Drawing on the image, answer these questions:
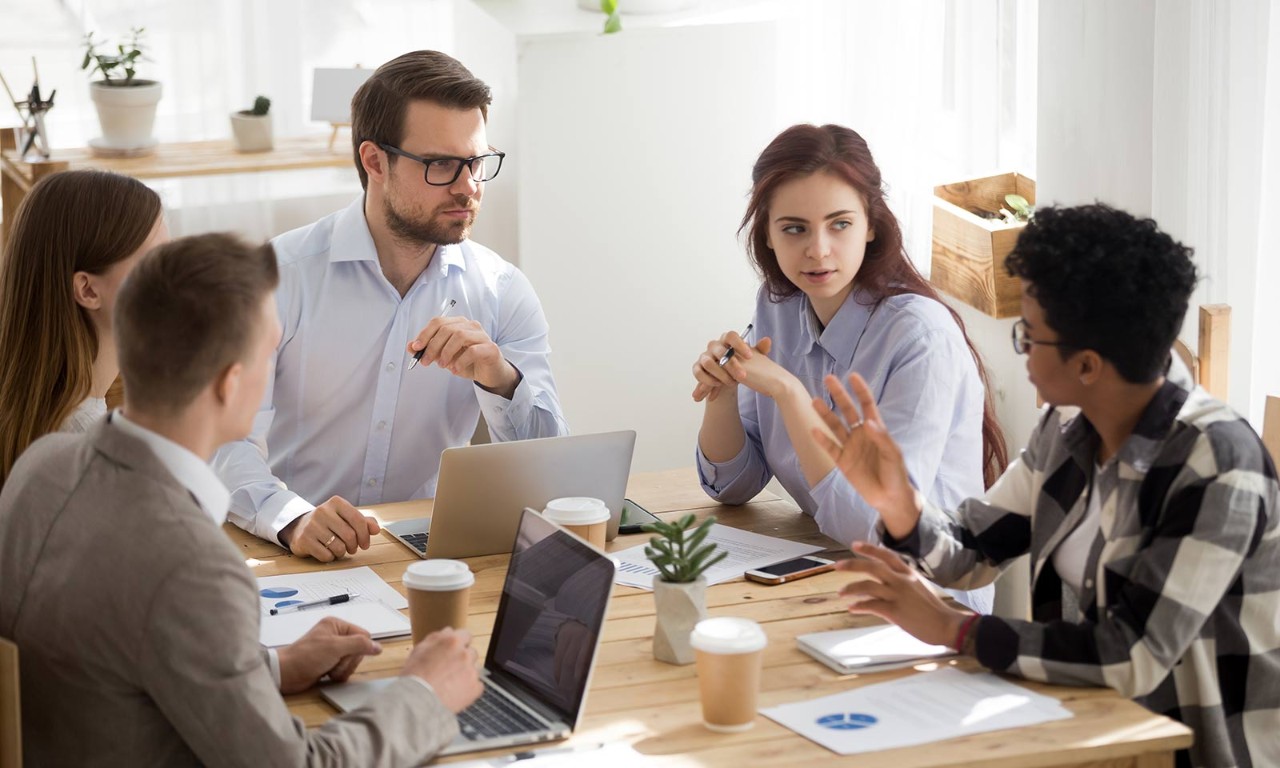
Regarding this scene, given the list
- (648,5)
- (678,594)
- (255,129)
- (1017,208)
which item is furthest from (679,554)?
(255,129)

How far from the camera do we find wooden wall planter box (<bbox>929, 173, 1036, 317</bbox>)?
3.07m

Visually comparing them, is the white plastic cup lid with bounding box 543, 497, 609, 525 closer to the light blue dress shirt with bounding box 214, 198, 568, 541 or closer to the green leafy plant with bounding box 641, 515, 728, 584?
the green leafy plant with bounding box 641, 515, 728, 584

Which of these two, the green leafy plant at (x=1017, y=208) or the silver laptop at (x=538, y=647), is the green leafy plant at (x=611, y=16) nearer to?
the green leafy plant at (x=1017, y=208)

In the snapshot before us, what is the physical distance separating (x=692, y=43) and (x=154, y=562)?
284cm

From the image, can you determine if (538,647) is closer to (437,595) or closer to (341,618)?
(437,595)

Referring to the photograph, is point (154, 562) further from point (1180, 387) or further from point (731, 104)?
point (731, 104)

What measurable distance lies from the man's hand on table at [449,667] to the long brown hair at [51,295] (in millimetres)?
710

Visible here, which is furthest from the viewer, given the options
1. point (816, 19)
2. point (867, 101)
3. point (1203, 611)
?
point (816, 19)

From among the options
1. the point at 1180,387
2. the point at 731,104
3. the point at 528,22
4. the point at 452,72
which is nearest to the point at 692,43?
the point at 731,104

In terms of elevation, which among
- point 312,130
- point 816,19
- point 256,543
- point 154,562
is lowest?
point 256,543

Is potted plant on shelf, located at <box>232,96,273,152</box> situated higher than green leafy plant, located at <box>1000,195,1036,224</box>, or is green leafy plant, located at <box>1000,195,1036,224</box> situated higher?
potted plant on shelf, located at <box>232,96,273,152</box>

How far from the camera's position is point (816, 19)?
Result: 3.90 m

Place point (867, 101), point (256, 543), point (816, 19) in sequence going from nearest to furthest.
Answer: point (256, 543)
point (867, 101)
point (816, 19)

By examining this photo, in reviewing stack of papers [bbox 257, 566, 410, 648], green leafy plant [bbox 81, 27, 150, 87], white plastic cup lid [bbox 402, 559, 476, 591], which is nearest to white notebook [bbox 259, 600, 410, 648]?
stack of papers [bbox 257, 566, 410, 648]
